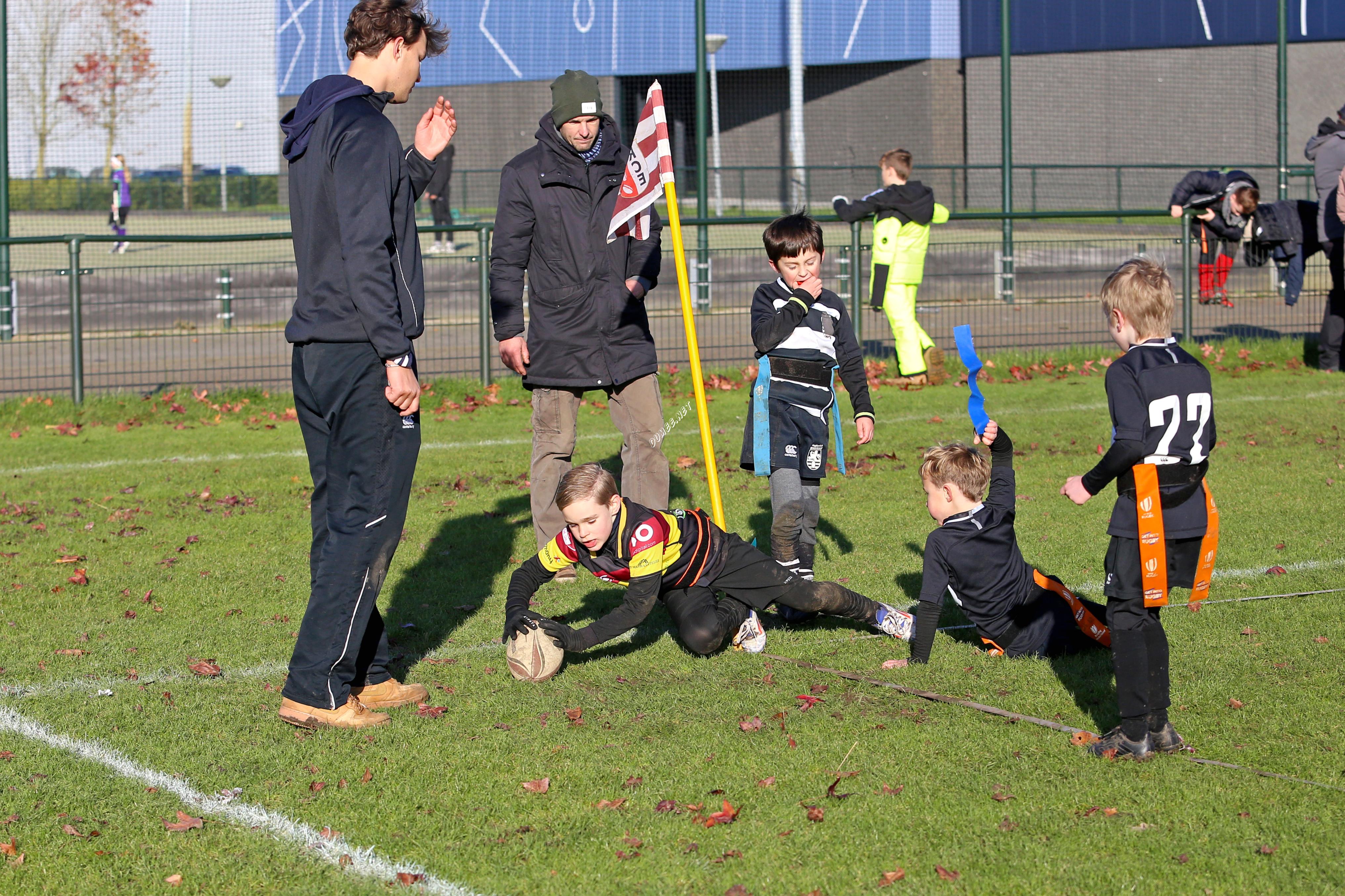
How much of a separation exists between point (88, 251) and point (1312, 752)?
39.1ft

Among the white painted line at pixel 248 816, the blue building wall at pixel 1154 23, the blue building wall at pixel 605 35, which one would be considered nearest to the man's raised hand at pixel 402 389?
the white painted line at pixel 248 816

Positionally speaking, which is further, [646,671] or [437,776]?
[646,671]

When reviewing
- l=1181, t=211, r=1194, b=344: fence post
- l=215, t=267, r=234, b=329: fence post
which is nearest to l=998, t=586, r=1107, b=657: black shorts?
l=1181, t=211, r=1194, b=344: fence post

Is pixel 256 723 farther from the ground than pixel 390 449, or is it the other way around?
pixel 390 449

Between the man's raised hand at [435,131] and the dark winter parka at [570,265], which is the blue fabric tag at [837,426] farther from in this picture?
the man's raised hand at [435,131]

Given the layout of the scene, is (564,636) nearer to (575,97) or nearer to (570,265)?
(570,265)

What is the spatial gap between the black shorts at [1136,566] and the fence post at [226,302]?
42.3 ft

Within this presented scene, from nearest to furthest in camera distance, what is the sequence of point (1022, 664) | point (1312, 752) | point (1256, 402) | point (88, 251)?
point (1312, 752) → point (1022, 664) → point (1256, 402) → point (88, 251)

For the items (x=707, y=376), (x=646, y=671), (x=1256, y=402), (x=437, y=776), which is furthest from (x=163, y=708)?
(x=1256, y=402)

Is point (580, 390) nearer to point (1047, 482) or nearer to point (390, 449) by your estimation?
point (390, 449)

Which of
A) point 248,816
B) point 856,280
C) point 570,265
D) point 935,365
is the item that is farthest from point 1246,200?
point 248,816

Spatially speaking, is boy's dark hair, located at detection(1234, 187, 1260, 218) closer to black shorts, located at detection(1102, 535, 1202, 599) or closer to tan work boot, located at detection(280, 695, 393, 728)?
black shorts, located at detection(1102, 535, 1202, 599)

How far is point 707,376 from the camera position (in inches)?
511

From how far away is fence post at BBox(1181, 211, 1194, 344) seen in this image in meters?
14.2
